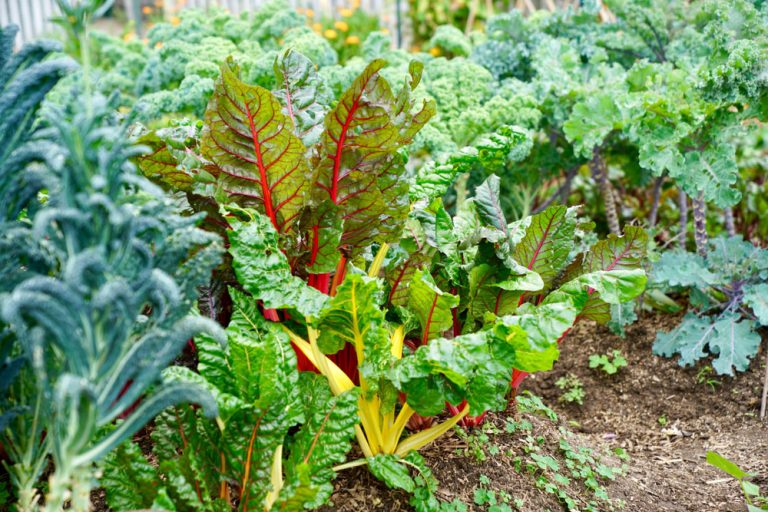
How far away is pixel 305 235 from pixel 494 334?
0.69 metres

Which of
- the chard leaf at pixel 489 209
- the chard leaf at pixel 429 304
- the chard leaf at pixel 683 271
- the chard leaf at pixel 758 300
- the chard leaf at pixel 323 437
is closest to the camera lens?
the chard leaf at pixel 323 437

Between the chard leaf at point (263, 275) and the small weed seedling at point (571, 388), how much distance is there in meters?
1.53

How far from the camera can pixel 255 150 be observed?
2.07 meters

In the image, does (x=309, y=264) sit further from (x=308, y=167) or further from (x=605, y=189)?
(x=605, y=189)

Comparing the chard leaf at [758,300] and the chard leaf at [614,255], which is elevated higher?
the chard leaf at [614,255]

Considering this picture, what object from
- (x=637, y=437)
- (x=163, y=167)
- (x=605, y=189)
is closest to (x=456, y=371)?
(x=163, y=167)

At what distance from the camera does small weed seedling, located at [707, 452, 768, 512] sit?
2072 millimetres

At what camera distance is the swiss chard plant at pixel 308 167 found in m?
2.00

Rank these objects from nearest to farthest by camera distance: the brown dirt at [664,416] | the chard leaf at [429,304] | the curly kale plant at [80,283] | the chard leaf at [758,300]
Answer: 1. the curly kale plant at [80,283]
2. the chard leaf at [429,304]
3. the brown dirt at [664,416]
4. the chard leaf at [758,300]

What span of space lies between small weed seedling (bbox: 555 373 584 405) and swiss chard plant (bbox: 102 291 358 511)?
1.45m

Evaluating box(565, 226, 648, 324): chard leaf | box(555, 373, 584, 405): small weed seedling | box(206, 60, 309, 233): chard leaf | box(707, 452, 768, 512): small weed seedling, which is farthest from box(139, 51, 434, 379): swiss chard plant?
box(555, 373, 584, 405): small weed seedling

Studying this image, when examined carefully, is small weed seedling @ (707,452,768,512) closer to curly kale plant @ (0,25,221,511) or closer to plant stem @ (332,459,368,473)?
plant stem @ (332,459,368,473)

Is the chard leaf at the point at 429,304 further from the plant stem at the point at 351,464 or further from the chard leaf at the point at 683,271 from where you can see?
the chard leaf at the point at 683,271

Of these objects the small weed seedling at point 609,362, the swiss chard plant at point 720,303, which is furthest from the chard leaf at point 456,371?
the swiss chard plant at point 720,303
